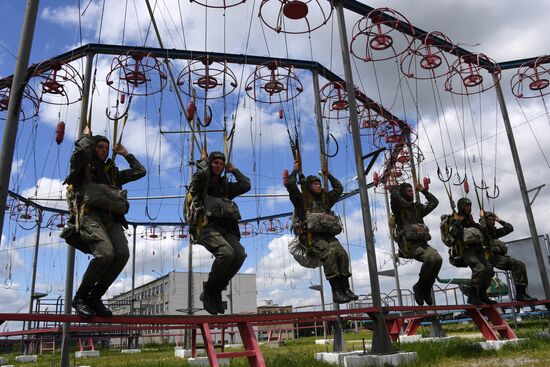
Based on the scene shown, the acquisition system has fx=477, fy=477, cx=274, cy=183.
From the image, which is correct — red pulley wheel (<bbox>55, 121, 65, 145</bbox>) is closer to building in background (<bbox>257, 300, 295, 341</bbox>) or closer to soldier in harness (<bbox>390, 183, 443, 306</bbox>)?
soldier in harness (<bbox>390, 183, 443, 306</bbox>)

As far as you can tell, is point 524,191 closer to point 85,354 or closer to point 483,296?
point 483,296

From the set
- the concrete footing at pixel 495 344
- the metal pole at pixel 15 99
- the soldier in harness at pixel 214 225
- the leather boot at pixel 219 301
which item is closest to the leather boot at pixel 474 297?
the concrete footing at pixel 495 344

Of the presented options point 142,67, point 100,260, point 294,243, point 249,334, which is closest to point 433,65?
point 294,243

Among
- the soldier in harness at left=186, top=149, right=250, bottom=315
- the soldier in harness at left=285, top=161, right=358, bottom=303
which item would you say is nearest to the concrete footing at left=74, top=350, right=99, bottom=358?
the soldier in harness at left=186, top=149, right=250, bottom=315

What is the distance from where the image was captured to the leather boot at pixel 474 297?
7.99m

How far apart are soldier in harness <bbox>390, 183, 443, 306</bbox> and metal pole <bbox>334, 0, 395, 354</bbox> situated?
109cm

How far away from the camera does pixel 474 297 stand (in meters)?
8.12

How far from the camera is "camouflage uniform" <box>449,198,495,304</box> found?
8.08 m

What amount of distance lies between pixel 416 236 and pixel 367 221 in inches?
47.2

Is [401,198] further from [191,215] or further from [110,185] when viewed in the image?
[110,185]

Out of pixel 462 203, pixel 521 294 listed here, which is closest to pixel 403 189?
pixel 462 203

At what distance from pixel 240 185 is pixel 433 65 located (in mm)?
5484

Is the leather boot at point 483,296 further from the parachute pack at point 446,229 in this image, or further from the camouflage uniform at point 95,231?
the camouflage uniform at point 95,231

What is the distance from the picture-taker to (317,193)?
698cm
